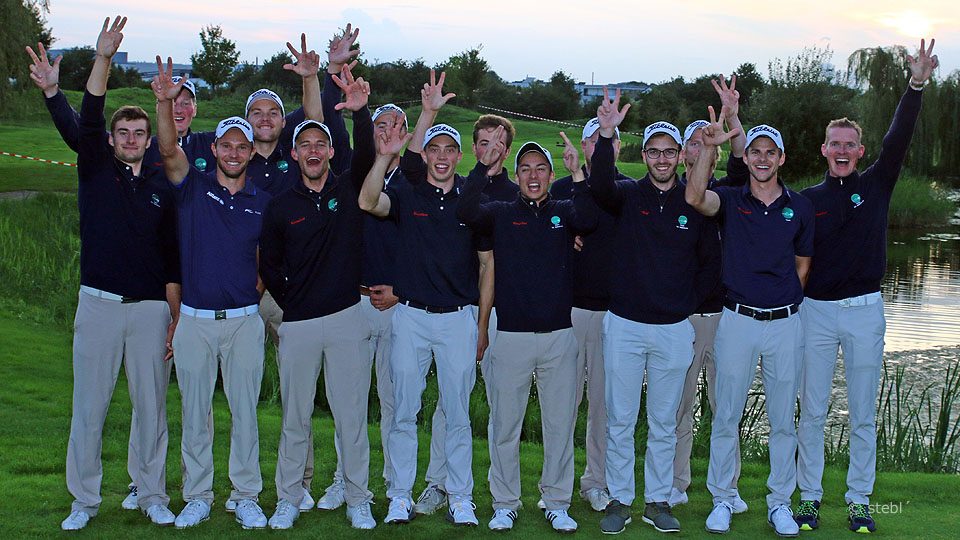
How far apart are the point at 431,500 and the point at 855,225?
11.4 feet

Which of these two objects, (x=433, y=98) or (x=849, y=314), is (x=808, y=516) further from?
(x=433, y=98)

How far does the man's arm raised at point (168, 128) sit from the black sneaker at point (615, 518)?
11.6 feet

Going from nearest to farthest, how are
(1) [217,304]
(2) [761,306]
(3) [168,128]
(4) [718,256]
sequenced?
(3) [168,128]
(1) [217,304]
(2) [761,306]
(4) [718,256]

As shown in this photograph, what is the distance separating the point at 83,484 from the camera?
19.6 ft

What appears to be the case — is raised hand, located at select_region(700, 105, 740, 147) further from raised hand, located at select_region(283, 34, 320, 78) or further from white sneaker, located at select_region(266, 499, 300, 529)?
white sneaker, located at select_region(266, 499, 300, 529)

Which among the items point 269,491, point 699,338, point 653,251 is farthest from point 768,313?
point 269,491

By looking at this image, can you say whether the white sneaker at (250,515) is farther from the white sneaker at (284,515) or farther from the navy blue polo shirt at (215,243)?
the navy blue polo shirt at (215,243)

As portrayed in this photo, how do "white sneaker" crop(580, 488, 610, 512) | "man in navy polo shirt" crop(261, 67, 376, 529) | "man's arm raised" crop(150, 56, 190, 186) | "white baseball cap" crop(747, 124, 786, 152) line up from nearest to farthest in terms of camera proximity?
"man's arm raised" crop(150, 56, 190, 186)
"man in navy polo shirt" crop(261, 67, 376, 529)
"white baseball cap" crop(747, 124, 786, 152)
"white sneaker" crop(580, 488, 610, 512)

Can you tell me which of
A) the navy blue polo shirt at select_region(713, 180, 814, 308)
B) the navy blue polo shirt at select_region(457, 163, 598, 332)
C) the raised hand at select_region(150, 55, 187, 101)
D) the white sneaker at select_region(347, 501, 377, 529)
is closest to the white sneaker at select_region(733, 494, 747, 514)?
the navy blue polo shirt at select_region(713, 180, 814, 308)

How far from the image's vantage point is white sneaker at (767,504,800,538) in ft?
19.8

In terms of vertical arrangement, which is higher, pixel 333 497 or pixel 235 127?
pixel 235 127

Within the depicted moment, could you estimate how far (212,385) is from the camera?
238 inches

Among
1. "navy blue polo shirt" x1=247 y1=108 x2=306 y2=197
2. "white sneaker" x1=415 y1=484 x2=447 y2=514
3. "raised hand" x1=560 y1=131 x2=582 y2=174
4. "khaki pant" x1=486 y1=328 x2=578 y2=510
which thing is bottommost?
"white sneaker" x1=415 y1=484 x2=447 y2=514

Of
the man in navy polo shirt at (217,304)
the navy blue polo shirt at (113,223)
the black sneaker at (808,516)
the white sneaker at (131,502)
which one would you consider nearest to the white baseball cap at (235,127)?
the man in navy polo shirt at (217,304)
